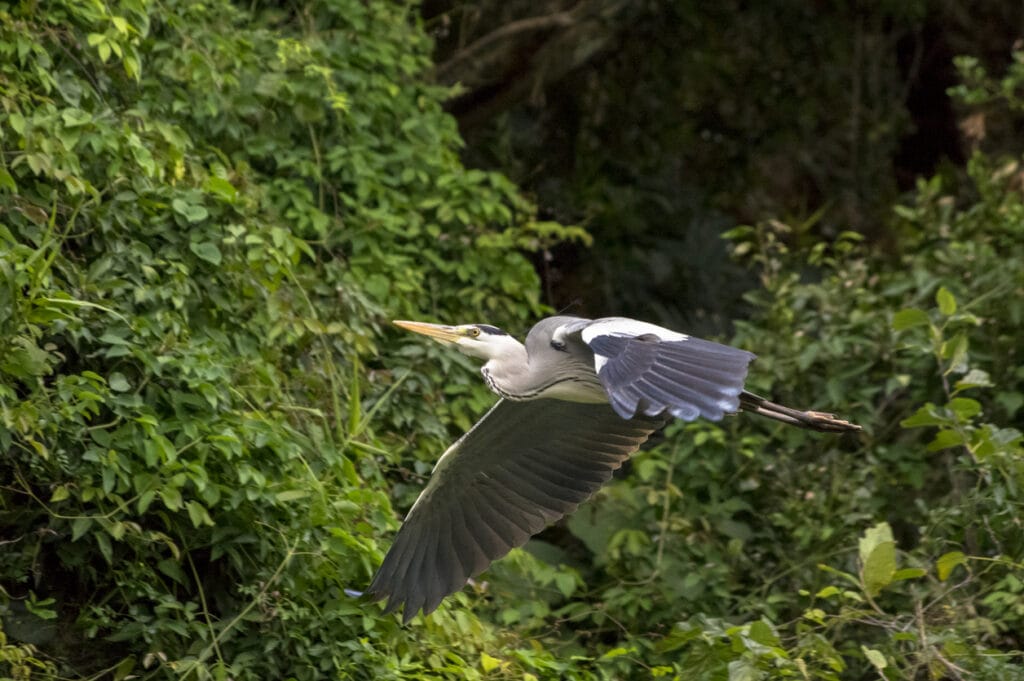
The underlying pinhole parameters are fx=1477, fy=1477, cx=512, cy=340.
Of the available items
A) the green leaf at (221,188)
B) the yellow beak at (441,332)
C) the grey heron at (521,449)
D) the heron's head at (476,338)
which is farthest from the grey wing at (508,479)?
the green leaf at (221,188)

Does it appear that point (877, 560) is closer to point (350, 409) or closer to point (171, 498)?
point (350, 409)

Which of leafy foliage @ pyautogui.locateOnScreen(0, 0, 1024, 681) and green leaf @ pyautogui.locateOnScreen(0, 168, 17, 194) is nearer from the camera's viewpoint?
leafy foliage @ pyautogui.locateOnScreen(0, 0, 1024, 681)

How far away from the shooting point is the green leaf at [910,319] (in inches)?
196

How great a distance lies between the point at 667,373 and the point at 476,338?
1.09 meters

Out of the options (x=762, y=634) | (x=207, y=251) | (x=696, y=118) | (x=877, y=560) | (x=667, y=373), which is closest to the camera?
(x=667, y=373)

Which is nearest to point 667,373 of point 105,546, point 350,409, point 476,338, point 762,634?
point 762,634

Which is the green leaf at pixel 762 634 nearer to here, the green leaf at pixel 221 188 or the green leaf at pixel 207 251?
the green leaf at pixel 207 251

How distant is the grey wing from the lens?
179 inches

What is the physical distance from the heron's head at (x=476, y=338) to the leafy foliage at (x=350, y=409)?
0.31 metres

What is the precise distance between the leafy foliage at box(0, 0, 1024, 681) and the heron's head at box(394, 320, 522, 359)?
31cm

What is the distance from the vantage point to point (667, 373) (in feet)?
12.6

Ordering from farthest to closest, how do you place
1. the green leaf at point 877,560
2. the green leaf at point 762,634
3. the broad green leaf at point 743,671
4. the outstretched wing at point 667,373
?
the green leaf at point 877,560, the green leaf at point 762,634, the broad green leaf at point 743,671, the outstretched wing at point 667,373

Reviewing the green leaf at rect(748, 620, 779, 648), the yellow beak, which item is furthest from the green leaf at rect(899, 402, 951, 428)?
the yellow beak

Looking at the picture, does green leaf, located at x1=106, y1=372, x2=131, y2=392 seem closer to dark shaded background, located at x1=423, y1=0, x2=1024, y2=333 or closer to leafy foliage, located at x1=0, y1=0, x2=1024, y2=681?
leafy foliage, located at x1=0, y1=0, x2=1024, y2=681
